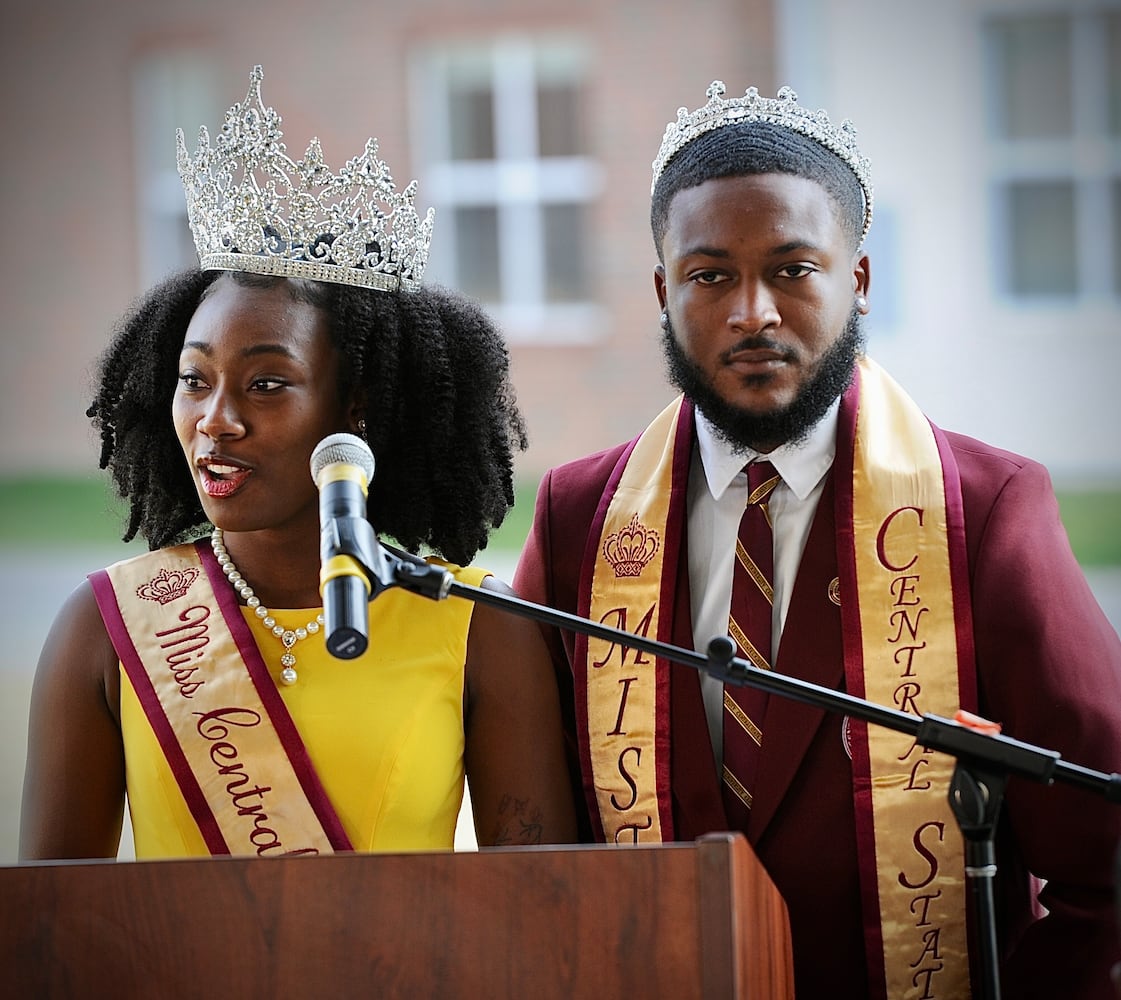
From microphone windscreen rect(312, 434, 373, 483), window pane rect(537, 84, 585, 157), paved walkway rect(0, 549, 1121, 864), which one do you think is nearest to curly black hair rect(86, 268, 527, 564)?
microphone windscreen rect(312, 434, 373, 483)

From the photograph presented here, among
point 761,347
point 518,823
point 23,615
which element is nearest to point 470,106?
point 23,615

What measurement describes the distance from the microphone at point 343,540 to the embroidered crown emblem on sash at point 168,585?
732 mm

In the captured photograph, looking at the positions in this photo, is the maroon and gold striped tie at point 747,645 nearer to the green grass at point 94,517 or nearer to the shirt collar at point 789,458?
the shirt collar at point 789,458

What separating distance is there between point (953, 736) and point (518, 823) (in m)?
0.80

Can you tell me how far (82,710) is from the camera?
227 centimetres

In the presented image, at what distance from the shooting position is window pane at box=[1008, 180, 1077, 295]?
960 centimetres

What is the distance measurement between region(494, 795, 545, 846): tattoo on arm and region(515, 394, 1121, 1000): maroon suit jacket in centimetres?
22

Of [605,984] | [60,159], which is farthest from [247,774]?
[60,159]

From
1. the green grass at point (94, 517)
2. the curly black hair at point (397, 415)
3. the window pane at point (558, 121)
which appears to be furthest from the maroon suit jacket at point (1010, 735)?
the window pane at point (558, 121)

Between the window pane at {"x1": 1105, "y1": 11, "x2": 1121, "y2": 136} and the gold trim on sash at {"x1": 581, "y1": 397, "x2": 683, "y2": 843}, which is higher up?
the window pane at {"x1": 1105, "y1": 11, "x2": 1121, "y2": 136}

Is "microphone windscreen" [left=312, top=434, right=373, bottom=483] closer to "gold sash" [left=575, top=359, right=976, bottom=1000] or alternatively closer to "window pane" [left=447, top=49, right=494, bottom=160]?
"gold sash" [left=575, top=359, right=976, bottom=1000]

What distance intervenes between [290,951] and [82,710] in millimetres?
809

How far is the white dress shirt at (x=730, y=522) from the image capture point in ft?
7.77

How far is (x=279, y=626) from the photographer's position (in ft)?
7.71
